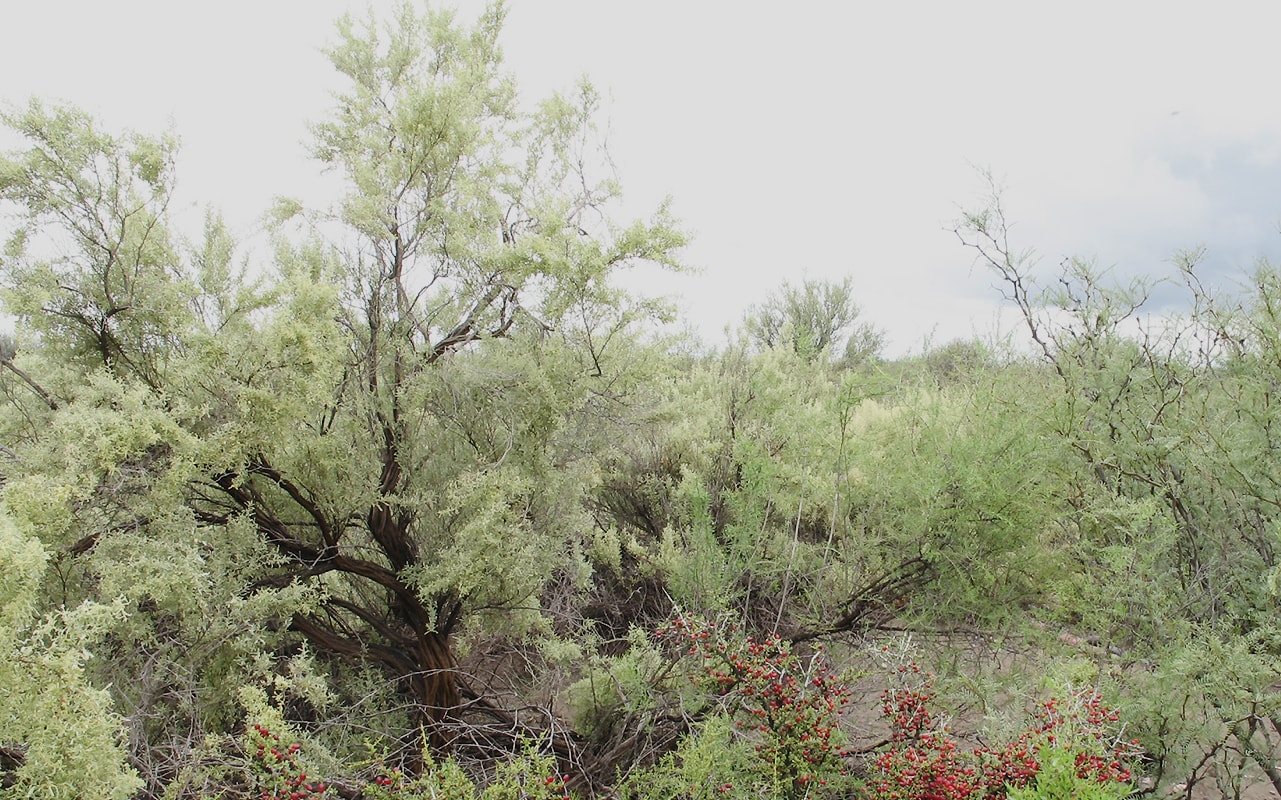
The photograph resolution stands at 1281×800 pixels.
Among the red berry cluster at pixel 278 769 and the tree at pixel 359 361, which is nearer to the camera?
the red berry cluster at pixel 278 769

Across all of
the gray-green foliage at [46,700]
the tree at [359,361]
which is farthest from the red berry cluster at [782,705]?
the gray-green foliage at [46,700]

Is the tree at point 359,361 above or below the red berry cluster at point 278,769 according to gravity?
above

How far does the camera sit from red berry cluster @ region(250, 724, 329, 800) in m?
2.52

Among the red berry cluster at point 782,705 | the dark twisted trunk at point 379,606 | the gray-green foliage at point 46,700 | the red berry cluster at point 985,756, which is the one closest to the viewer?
the gray-green foliage at point 46,700

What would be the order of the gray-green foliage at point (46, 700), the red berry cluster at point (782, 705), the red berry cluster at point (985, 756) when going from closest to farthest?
1. the gray-green foliage at point (46, 700)
2. the red berry cluster at point (985, 756)
3. the red berry cluster at point (782, 705)

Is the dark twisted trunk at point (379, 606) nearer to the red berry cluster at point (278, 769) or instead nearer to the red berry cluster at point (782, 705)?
the red berry cluster at point (278, 769)

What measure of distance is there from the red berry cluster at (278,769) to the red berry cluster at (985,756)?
217cm

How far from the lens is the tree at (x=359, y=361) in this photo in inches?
130

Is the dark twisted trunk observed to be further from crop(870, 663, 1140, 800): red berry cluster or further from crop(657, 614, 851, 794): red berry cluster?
crop(870, 663, 1140, 800): red berry cluster

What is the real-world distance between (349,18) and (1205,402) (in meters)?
5.68

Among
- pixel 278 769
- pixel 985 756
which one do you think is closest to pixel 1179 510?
pixel 985 756

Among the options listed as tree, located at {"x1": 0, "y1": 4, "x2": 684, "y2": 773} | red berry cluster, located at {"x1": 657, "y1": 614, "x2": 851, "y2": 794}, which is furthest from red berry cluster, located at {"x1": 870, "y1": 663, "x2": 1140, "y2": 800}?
tree, located at {"x1": 0, "y1": 4, "x2": 684, "y2": 773}

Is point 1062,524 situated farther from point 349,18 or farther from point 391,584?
point 349,18

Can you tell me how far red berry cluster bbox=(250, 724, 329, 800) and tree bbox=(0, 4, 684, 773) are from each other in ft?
2.68
